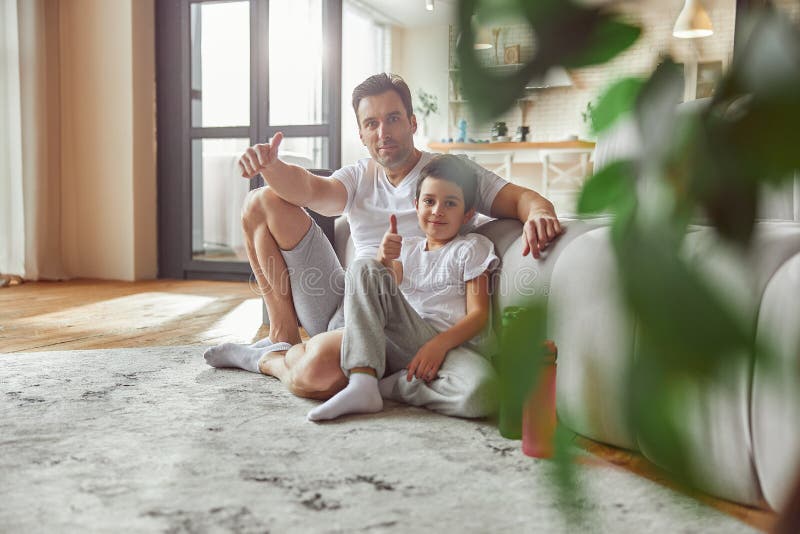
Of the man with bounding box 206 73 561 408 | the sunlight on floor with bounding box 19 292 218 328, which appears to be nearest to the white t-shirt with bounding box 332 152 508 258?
the man with bounding box 206 73 561 408

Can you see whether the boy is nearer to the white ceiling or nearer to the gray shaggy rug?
the gray shaggy rug

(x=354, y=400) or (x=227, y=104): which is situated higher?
(x=227, y=104)

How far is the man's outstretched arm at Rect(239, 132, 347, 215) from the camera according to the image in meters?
1.80

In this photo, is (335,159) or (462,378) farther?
(335,159)

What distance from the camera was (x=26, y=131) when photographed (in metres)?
3.79

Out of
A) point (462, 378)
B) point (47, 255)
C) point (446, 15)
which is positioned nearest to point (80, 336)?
point (462, 378)

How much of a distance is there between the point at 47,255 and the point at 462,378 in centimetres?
327

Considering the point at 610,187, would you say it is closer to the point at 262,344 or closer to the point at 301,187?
the point at 301,187

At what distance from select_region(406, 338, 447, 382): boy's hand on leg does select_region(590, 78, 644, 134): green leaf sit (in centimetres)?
139

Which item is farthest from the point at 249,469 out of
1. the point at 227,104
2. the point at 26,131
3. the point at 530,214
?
the point at 26,131

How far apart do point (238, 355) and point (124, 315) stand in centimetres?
113

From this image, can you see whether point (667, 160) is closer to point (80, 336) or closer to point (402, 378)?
point (402, 378)

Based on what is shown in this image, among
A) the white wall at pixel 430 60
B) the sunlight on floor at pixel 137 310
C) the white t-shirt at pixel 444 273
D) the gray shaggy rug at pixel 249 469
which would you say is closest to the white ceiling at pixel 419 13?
the white wall at pixel 430 60

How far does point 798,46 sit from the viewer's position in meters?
0.15
